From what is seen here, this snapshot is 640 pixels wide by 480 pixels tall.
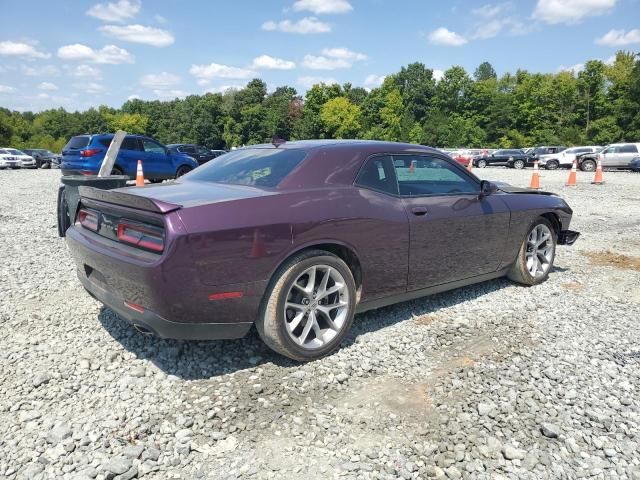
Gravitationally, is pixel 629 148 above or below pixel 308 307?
above

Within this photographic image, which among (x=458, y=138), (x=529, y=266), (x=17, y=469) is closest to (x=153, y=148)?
(x=529, y=266)

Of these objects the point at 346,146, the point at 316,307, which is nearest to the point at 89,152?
the point at 346,146

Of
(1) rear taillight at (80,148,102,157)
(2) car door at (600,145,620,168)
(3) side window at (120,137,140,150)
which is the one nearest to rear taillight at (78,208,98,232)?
(1) rear taillight at (80,148,102,157)

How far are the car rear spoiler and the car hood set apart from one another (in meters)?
0.04

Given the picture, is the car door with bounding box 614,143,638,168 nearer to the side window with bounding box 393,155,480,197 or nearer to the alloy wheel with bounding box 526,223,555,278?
the alloy wheel with bounding box 526,223,555,278

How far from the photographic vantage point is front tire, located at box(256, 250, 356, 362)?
3109mm

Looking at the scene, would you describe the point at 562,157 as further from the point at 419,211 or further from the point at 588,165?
the point at 419,211

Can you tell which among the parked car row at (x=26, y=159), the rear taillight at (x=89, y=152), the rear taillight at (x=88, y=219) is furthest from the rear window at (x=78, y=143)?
the parked car row at (x=26, y=159)

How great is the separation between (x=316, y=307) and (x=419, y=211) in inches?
45.7

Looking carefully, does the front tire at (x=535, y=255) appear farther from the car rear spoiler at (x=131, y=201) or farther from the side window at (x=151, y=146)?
the side window at (x=151, y=146)

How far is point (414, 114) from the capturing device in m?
82.0

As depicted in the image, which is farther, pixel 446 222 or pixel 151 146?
pixel 151 146

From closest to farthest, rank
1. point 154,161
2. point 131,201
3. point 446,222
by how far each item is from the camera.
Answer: point 131,201, point 446,222, point 154,161

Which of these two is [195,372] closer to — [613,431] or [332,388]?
[332,388]
